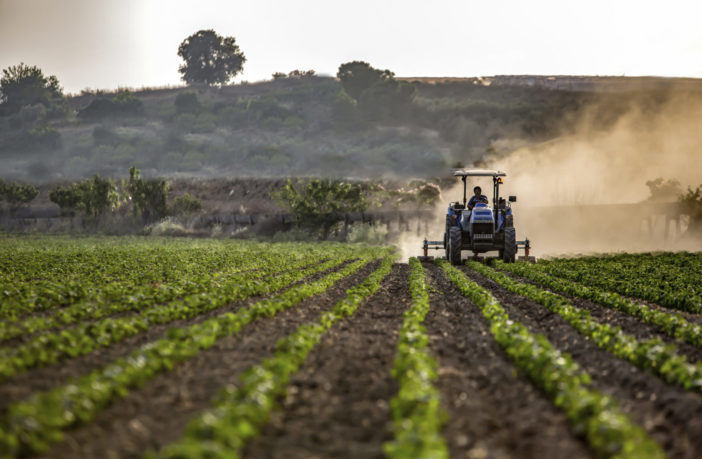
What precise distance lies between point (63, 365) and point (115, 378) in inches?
83.9

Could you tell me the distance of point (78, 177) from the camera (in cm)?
9144

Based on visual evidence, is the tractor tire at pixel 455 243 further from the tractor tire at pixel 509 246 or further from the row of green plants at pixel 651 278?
the row of green plants at pixel 651 278

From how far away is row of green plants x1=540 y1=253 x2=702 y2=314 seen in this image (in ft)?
59.2

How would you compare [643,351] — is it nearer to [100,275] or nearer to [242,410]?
[242,410]

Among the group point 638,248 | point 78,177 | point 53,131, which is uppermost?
point 53,131

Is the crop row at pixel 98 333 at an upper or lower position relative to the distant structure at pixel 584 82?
lower

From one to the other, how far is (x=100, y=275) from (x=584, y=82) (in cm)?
12242

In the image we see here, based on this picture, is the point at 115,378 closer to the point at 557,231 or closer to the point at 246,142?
the point at 557,231

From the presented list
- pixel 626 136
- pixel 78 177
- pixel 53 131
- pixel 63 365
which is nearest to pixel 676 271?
pixel 63 365

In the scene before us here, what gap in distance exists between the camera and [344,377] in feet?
31.2

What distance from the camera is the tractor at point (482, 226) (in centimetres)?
2667

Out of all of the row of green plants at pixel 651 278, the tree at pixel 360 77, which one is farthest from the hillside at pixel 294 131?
the row of green plants at pixel 651 278

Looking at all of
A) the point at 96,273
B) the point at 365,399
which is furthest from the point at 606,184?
the point at 365,399

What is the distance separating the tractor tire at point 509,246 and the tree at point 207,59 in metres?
119
